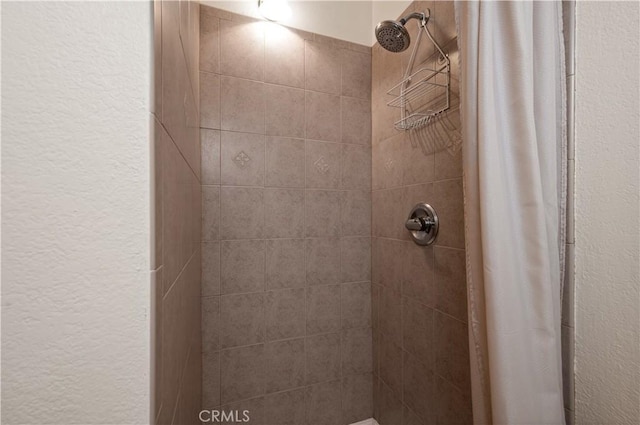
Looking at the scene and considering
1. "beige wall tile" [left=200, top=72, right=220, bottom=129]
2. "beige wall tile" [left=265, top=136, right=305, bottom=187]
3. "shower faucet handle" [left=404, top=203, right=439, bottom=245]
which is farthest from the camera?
"beige wall tile" [left=265, top=136, right=305, bottom=187]

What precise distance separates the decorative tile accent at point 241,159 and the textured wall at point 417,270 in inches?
27.5

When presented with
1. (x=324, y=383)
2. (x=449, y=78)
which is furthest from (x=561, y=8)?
(x=324, y=383)

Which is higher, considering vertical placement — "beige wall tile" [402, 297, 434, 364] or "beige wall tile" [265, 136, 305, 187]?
"beige wall tile" [265, 136, 305, 187]

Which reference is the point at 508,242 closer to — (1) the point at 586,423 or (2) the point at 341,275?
(1) the point at 586,423

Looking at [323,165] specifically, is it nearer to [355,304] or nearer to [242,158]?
[242,158]

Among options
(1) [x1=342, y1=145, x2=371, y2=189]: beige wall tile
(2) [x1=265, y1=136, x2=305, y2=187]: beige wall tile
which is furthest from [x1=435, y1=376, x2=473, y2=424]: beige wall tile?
(2) [x1=265, y1=136, x2=305, y2=187]: beige wall tile

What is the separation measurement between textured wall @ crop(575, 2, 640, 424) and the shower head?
56 cm

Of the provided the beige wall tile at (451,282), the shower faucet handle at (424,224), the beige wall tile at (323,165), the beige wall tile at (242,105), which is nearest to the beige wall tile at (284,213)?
Result: the beige wall tile at (323,165)

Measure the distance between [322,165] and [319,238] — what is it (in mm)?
388

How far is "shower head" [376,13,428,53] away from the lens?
110 centimetres

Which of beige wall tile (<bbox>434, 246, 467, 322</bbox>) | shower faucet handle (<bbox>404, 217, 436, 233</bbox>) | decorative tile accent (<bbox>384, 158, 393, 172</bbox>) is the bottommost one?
beige wall tile (<bbox>434, 246, 467, 322</bbox>)
